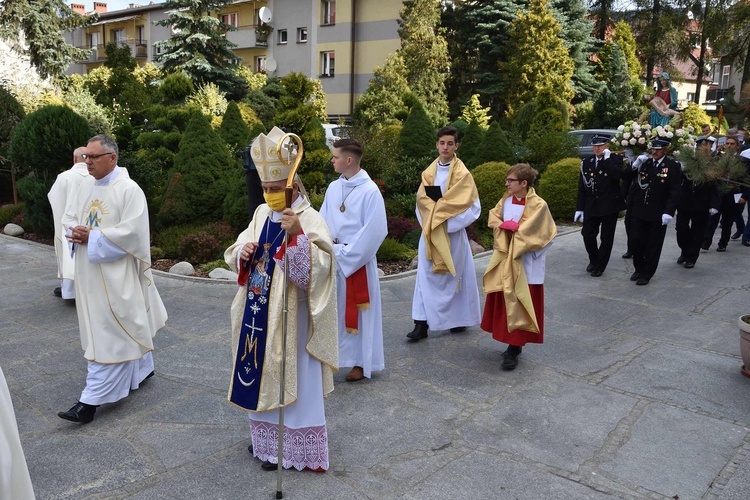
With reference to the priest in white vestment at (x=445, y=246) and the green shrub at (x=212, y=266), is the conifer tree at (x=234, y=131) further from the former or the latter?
the priest in white vestment at (x=445, y=246)

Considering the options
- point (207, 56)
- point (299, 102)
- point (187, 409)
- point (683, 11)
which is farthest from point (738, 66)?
point (187, 409)

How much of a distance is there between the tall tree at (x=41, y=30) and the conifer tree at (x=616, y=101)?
23152mm

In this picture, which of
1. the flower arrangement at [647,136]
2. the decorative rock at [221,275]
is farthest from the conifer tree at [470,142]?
the decorative rock at [221,275]

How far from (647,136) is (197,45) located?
21.4 m

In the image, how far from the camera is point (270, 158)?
390cm

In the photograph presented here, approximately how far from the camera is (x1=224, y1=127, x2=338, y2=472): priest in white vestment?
156 inches

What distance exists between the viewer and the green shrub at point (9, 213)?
44.3ft

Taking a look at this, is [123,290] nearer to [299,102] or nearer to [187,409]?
[187,409]

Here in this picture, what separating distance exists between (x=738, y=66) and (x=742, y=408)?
3395cm

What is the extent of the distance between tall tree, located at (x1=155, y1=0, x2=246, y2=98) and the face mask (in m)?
23.9

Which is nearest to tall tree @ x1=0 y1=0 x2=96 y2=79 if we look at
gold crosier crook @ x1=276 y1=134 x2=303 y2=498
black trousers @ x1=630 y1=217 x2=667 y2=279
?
black trousers @ x1=630 y1=217 x2=667 y2=279

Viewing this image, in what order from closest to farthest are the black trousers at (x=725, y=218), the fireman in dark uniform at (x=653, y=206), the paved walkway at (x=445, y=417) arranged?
the paved walkway at (x=445, y=417)
the fireman in dark uniform at (x=653, y=206)
the black trousers at (x=725, y=218)

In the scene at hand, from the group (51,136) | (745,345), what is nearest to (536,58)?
(51,136)

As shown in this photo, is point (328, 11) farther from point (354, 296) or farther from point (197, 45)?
point (354, 296)
